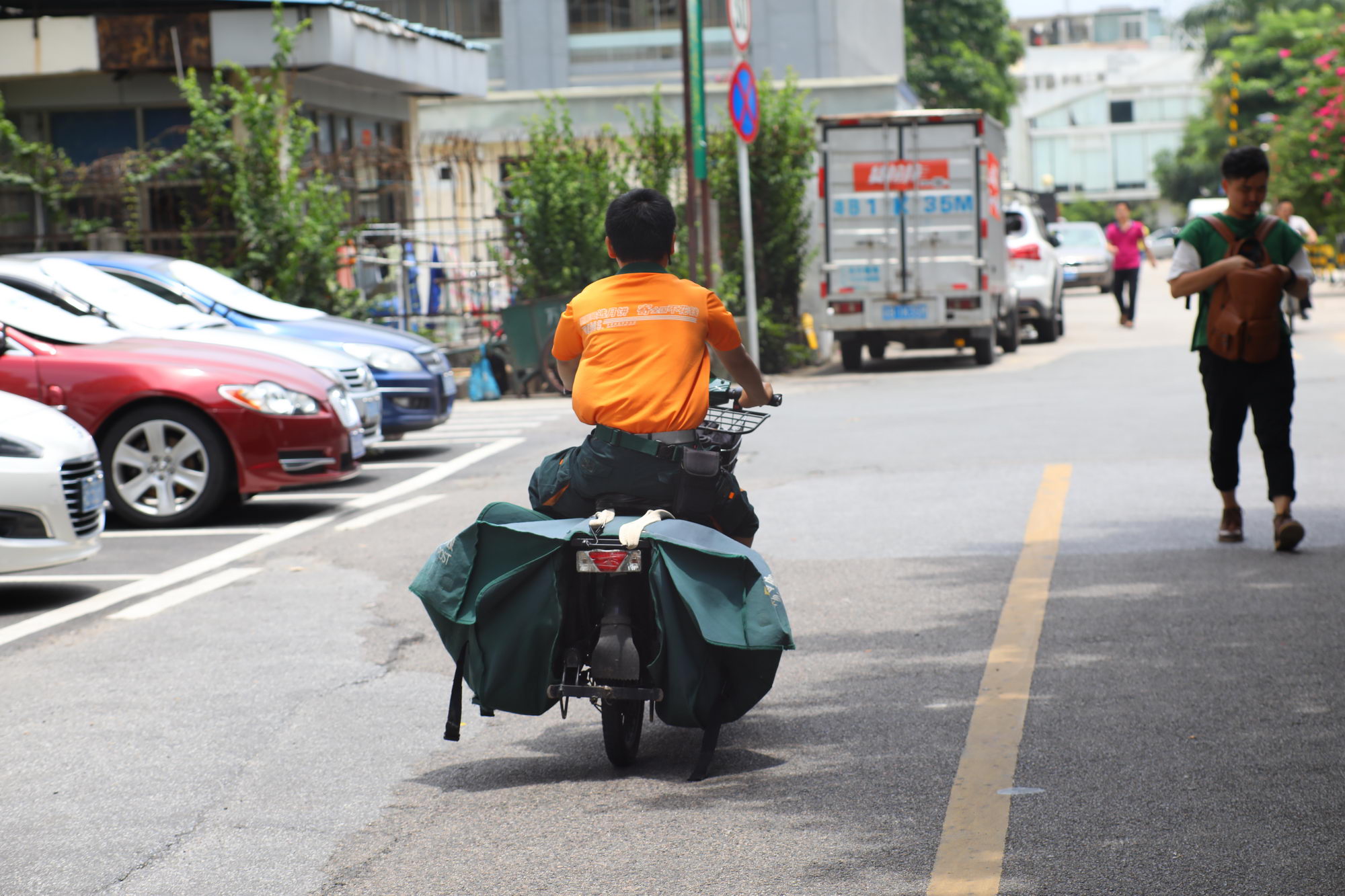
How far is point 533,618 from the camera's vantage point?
4.73 meters

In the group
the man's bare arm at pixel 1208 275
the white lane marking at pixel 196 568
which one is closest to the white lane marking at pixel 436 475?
the white lane marking at pixel 196 568

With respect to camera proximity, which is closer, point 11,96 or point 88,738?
point 88,738

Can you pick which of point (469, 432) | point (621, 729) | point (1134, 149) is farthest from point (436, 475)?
point (1134, 149)

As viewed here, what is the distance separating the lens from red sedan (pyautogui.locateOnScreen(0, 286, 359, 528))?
9.84 m

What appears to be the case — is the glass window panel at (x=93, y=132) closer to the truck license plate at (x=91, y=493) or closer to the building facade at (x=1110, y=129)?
the truck license plate at (x=91, y=493)

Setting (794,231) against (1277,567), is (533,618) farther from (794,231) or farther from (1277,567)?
(794,231)

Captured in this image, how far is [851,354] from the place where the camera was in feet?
68.4

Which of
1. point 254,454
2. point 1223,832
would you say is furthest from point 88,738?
point 254,454

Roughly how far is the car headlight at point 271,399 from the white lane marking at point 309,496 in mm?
1211

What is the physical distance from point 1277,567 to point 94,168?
1565cm

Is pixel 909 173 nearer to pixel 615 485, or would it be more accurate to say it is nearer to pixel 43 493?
pixel 43 493

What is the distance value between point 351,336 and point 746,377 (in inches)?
345

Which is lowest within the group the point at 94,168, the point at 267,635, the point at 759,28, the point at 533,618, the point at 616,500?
the point at 267,635

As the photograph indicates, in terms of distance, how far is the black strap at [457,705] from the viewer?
478cm
